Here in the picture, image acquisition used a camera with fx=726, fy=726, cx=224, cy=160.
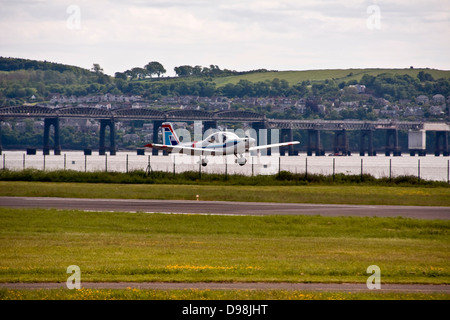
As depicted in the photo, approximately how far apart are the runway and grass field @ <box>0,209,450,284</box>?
3.02 m

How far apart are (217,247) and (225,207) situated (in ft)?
48.1

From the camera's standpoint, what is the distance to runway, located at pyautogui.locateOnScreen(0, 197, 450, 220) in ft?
129

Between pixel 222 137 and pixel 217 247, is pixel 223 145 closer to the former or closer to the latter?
pixel 222 137

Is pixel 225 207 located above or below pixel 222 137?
below

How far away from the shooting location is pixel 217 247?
27.5 m

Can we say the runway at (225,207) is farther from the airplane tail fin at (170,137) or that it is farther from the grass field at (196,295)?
the airplane tail fin at (170,137)

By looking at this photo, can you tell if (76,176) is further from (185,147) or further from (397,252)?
(397,252)

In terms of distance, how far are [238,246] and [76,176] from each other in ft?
123

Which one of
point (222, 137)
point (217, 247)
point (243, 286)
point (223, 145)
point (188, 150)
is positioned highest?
point (222, 137)

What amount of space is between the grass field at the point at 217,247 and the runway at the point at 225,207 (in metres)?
3.02

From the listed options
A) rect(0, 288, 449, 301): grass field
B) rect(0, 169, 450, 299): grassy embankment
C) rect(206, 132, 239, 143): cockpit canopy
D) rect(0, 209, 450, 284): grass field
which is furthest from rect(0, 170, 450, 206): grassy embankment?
rect(0, 288, 449, 301): grass field

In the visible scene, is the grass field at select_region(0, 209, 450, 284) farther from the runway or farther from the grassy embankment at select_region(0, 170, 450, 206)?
the grassy embankment at select_region(0, 170, 450, 206)

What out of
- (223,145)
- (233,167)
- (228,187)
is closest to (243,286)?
(228,187)
